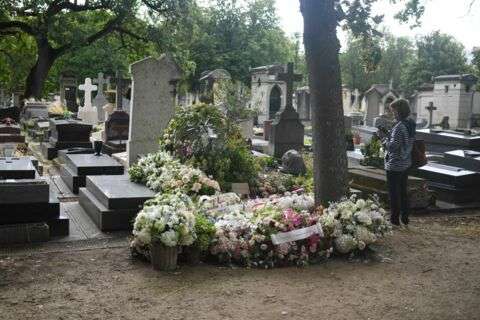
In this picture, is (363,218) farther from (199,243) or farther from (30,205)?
(30,205)

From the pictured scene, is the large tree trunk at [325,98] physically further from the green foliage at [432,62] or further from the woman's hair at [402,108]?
the green foliage at [432,62]

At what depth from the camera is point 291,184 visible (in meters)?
9.01

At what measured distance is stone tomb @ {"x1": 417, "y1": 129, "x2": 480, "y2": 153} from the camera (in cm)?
1260

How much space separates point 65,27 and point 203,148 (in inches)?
762

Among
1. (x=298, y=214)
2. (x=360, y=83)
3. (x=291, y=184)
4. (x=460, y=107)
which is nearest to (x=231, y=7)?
(x=360, y=83)

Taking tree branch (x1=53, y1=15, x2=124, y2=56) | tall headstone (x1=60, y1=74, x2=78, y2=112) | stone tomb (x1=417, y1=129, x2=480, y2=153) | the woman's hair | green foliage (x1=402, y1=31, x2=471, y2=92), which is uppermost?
green foliage (x1=402, y1=31, x2=471, y2=92)

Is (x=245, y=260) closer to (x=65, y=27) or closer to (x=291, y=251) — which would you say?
(x=291, y=251)

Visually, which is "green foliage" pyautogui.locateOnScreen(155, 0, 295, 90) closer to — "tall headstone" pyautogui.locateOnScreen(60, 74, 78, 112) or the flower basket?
"tall headstone" pyautogui.locateOnScreen(60, 74, 78, 112)

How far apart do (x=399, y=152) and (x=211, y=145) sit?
9.27ft

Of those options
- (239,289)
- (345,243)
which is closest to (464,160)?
(345,243)

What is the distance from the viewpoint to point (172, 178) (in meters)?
7.43

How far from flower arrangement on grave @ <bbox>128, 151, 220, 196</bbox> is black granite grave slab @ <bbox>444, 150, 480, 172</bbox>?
5352 mm

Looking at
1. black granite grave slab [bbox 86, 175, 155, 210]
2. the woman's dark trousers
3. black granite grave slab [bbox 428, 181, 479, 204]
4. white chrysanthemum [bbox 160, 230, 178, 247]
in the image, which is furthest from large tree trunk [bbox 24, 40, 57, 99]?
white chrysanthemum [bbox 160, 230, 178, 247]

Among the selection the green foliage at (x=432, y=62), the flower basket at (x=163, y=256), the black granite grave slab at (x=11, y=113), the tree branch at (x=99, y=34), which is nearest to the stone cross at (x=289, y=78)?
the flower basket at (x=163, y=256)
